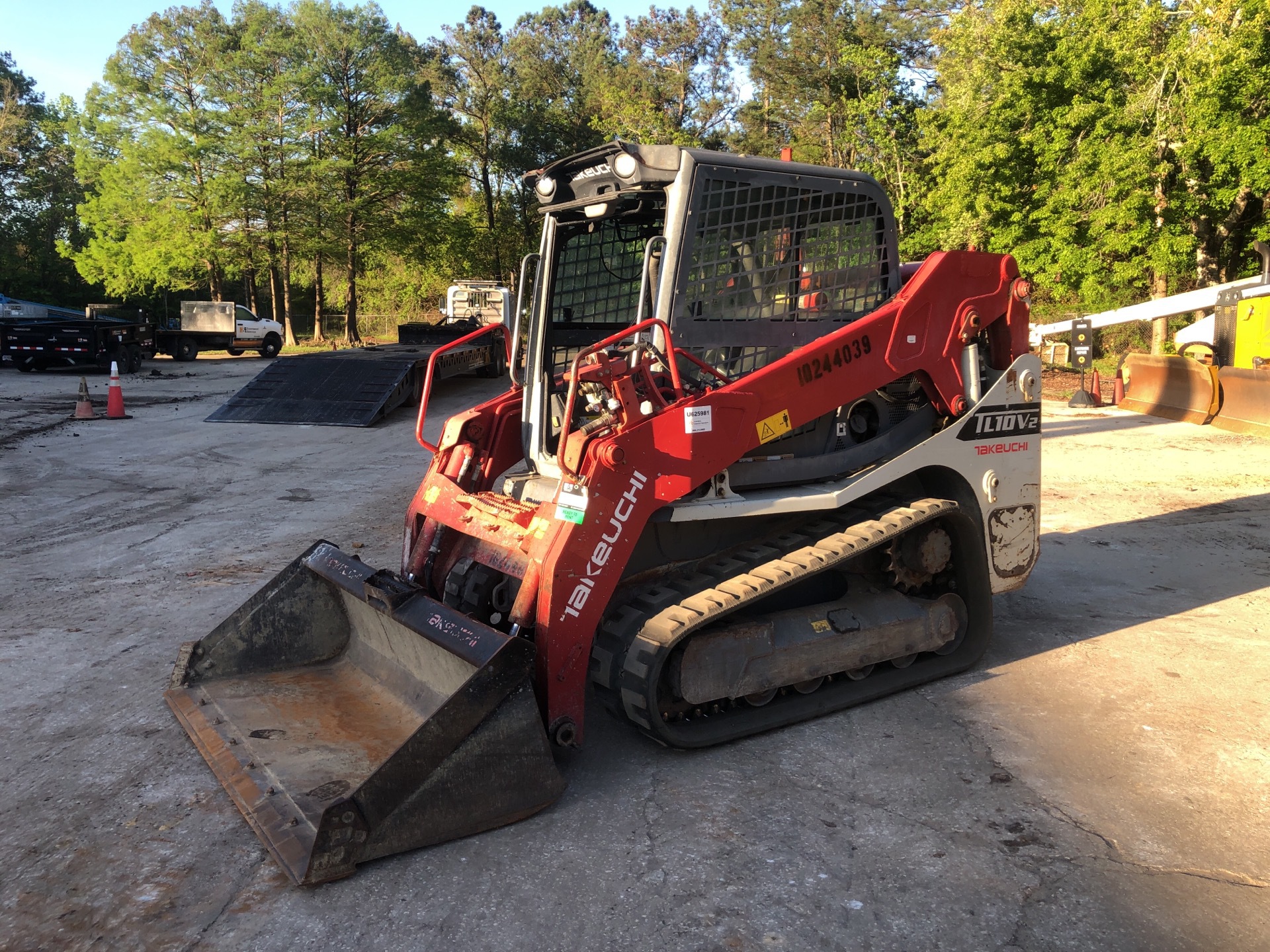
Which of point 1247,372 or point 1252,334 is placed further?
point 1252,334

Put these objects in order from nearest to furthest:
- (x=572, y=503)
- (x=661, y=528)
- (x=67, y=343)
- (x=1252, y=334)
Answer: (x=572, y=503) → (x=661, y=528) → (x=1252, y=334) → (x=67, y=343)

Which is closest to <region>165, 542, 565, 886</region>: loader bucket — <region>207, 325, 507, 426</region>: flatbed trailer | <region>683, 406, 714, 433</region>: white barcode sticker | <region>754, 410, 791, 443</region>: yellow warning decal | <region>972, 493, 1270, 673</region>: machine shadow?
<region>683, 406, 714, 433</region>: white barcode sticker

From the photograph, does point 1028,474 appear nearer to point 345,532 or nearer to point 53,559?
point 345,532

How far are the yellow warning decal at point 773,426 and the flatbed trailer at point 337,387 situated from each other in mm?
11233

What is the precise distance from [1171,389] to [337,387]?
13446 millimetres

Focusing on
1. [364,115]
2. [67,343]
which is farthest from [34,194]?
[67,343]

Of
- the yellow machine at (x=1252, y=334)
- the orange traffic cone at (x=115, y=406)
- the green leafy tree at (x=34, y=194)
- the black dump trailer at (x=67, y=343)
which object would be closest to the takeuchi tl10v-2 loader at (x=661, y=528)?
the yellow machine at (x=1252, y=334)

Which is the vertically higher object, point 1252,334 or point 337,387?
point 1252,334

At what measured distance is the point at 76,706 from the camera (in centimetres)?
476

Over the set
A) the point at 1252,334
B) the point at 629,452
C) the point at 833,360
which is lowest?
the point at 629,452

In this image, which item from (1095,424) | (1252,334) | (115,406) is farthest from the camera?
(115,406)

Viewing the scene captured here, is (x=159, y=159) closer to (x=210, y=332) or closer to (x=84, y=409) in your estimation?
(x=210, y=332)

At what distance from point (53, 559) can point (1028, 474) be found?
6940 millimetres

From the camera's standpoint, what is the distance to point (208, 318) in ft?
99.1
